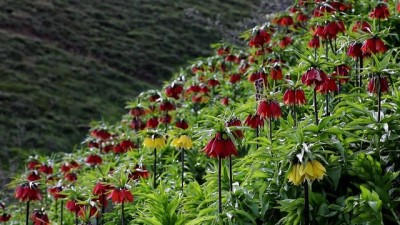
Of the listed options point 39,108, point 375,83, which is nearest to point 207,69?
point 375,83

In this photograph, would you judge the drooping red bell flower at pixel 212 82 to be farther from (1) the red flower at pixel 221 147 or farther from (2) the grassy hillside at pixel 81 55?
(2) the grassy hillside at pixel 81 55

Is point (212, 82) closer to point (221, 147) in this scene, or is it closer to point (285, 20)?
point (285, 20)

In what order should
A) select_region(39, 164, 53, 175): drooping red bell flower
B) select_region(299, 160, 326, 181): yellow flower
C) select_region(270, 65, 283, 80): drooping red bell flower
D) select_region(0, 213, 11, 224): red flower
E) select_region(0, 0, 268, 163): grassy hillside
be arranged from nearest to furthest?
select_region(299, 160, 326, 181): yellow flower
select_region(270, 65, 283, 80): drooping red bell flower
select_region(0, 213, 11, 224): red flower
select_region(39, 164, 53, 175): drooping red bell flower
select_region(0, 0, 268, 163): grassy hillside

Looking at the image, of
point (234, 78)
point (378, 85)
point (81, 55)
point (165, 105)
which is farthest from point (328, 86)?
point (81, 55)

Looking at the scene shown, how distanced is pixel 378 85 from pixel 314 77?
48 cm

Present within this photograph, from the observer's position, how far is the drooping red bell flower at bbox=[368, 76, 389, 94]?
391 centimetres

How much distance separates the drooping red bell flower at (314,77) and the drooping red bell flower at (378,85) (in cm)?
40

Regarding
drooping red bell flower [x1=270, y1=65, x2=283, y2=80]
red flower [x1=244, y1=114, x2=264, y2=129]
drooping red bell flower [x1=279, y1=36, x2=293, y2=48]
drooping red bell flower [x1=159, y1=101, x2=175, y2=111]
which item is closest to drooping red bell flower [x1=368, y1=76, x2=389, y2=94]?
red flower [x1=244, y1=114, x2=264, y2=129]

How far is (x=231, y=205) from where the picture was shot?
A: 3.80 meters

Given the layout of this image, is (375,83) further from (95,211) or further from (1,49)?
(1,49)

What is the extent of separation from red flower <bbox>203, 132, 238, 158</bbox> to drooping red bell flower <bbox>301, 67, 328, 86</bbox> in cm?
87

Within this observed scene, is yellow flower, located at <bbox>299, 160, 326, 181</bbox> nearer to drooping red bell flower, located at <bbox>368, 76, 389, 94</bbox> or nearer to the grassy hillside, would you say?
drooping red bell flower, located at <bbox>368, 76, 389, 94</bbox>

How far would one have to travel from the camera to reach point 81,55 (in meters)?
29.2

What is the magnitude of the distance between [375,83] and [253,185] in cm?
129
